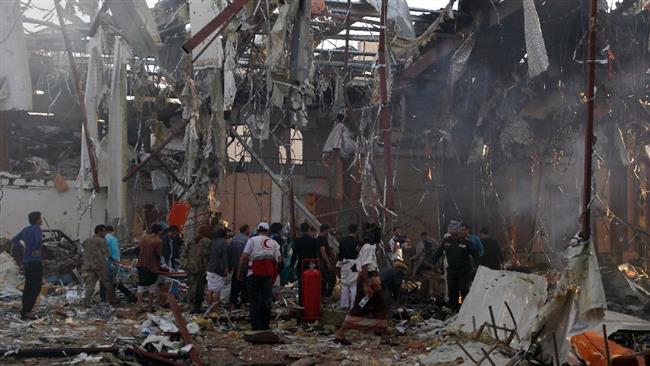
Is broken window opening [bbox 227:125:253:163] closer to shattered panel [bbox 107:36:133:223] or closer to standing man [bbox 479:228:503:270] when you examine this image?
shattered panel [bbox 107:36:133:223]

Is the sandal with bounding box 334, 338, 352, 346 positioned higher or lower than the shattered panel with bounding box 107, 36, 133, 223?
lower

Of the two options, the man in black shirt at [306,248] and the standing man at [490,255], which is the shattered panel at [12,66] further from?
the standing man at [490,255]

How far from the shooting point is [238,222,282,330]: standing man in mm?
9688

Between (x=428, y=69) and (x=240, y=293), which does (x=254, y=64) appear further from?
(x=240, y=293)

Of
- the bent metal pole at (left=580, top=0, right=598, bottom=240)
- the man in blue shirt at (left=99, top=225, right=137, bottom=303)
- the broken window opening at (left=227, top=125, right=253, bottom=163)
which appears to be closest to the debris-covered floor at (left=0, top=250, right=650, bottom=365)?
the man in blue shirt at (left=99, top=225, right=137, bottom=303)

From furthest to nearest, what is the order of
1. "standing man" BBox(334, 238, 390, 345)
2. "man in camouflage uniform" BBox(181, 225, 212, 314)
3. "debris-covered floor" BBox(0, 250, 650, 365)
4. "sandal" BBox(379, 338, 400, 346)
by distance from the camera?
"man in camouflage uniform" BBox(181, 225, 212, 314), "standing man" BBox(334, 238, 390, 345), "sandal" BBox(379, 338, 400, 346), "debris-covered floor" BBox(0, 250, 650, 365)

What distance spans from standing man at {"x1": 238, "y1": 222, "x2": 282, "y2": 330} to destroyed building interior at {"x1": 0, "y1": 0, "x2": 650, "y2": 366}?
1.59 ft

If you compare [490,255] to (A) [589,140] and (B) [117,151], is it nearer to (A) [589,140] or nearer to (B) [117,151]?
(A) [589,140]

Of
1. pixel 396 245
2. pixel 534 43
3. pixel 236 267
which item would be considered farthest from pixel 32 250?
pixel 534 43

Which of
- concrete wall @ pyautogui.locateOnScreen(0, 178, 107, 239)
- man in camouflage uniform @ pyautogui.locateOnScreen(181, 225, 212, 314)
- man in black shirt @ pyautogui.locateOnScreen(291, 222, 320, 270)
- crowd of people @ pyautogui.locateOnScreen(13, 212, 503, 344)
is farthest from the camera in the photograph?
concrete wall @ pyautogui.locateOnScreen(0, 178, 107, 239)

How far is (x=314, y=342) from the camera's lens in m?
9.17

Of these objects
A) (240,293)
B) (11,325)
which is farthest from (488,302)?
(11,325)

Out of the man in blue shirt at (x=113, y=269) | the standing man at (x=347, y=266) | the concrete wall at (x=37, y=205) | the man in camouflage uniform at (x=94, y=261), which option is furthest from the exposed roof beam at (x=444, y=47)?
the concrete wall at (x=37, y=205)

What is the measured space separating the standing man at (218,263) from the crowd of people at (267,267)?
0.06 ft
